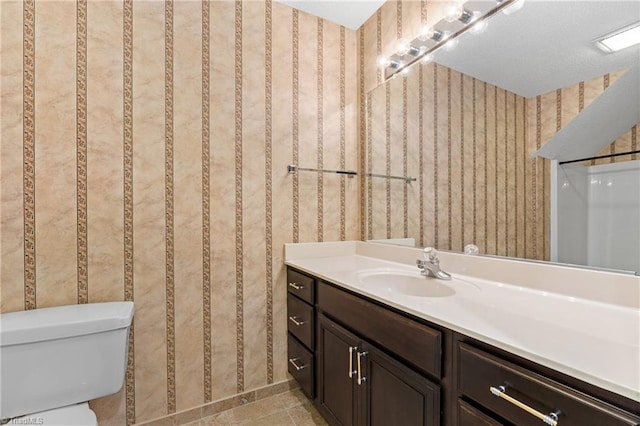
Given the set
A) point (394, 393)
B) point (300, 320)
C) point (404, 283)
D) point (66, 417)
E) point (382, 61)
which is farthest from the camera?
point (382, 61)

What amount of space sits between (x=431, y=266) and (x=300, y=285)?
70 cm

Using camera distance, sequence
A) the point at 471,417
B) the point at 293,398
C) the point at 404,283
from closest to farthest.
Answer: the point at 471,417 → the point at 404,283 → the point at 293,398

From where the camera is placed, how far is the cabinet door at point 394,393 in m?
0.86

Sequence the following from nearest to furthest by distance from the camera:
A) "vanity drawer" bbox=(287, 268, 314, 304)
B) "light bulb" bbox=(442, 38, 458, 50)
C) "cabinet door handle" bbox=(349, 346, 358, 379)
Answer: "cabinet door handle" bbox=(349, 346, 358, 379), "light bulb" bbox=(442, 38, 458, 50), "vanity drawer" bbox=(287, 268, 314, 304)

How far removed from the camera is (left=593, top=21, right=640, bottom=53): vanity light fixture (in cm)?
86

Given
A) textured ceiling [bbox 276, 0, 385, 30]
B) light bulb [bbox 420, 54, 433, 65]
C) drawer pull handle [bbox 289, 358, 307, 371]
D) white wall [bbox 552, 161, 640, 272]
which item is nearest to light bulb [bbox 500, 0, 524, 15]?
light bulb [bbox 420, 54, 433, 65]

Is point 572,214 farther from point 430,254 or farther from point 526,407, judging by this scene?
point 526,407

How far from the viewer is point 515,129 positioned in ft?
3.85

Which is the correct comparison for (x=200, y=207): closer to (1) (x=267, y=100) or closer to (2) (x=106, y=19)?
(1) (x=267, y=100)

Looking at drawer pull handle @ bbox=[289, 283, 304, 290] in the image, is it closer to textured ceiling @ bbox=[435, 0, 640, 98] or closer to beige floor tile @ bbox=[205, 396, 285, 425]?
beige floor tile @ bbox=[205, 396, 285, 425]

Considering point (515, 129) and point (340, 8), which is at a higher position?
point (340, 8)

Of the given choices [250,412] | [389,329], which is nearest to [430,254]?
[389,329]

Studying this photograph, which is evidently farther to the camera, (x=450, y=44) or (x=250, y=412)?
(x=250, y=412)

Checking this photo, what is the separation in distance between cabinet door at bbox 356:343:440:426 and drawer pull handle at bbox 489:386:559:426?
0.20 meters
